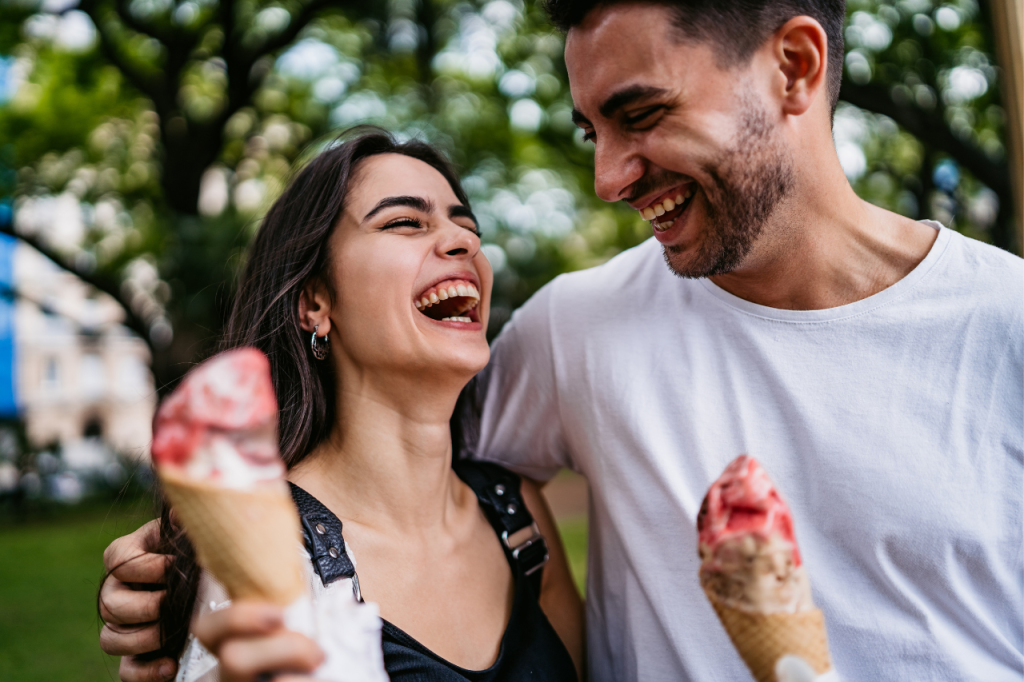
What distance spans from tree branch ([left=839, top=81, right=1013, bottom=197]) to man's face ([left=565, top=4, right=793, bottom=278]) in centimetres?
687

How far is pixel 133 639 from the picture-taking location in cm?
225

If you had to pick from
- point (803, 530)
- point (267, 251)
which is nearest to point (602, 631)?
point (803, 530)

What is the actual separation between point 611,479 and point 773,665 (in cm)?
134

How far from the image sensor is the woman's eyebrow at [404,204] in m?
2.86

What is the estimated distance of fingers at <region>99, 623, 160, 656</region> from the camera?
7.34ft

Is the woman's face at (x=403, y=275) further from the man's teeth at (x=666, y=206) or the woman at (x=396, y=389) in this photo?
the man's teeth at (x=666, y=206)

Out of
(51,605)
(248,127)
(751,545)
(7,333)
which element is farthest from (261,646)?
(7,333)

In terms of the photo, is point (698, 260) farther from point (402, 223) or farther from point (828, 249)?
point (402, 223)

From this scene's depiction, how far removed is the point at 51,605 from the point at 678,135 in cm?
929

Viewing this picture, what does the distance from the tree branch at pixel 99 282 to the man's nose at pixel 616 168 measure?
39.5 feet

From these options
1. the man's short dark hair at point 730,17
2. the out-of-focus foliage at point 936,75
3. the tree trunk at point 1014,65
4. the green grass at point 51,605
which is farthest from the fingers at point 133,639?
the out-of-focus foliage at point 936,75

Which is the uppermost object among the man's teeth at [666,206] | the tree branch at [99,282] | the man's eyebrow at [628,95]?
the man's eyebrow at [628,95]

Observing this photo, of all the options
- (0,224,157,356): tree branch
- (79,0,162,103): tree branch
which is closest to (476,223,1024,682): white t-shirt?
(0,224,157,356): tree branch

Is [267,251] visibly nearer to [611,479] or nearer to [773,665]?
[611,479]
